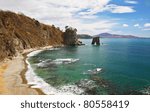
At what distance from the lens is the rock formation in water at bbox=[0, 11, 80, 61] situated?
8794 cm

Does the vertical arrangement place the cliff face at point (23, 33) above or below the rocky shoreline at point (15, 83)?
above

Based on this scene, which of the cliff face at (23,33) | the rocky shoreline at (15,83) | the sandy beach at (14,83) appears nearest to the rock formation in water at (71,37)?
the cliff face at (23,33)

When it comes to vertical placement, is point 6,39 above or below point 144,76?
above

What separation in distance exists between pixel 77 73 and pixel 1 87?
65.6 ft

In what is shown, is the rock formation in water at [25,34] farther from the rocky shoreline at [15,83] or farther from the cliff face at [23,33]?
the rocky shoreline at [15,83]

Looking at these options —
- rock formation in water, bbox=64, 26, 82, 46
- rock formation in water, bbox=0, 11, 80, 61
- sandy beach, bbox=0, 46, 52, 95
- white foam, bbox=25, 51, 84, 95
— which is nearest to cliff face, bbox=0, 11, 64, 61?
rock formation in water, bbox=0, 11, 80, 61

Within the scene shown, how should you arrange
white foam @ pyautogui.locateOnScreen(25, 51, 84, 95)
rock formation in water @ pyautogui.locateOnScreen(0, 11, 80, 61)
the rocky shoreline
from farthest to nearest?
1. rock formation in water @ pyautogui.locateOnScreen(0, 11, 80, 61)
2. white foam @ pyautogui.locateOnScreen(25, 51, 84, 95)
3. the rocky shoreline

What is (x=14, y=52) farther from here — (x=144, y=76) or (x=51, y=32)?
(x=51, y=32)

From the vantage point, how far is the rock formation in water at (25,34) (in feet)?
289

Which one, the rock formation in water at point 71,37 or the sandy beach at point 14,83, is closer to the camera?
the sandy beach at point 14,83

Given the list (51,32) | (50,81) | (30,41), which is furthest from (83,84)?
(51,32)

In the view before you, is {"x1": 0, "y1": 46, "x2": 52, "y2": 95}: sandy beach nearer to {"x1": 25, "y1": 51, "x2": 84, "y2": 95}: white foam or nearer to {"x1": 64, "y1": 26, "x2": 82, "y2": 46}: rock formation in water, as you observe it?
{"x1": 25, "y1": 51, "x2": 84, "y2": 95}: white foam

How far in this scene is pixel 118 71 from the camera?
6800 cm

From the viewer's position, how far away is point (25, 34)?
459 ft
